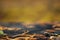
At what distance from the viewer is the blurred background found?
1.87 metres

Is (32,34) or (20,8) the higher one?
(20,8)

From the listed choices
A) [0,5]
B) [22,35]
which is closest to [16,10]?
[0,5]

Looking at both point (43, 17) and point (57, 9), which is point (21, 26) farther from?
point (57, 9)

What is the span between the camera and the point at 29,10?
74.4 inches

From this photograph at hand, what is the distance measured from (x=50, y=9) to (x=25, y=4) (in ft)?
1.39

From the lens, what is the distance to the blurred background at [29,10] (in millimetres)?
1868

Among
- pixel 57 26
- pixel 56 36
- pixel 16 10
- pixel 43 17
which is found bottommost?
pixel 56 36

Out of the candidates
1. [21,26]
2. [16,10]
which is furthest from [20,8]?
[21,26]

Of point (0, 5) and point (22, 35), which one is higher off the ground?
point (0, 5)

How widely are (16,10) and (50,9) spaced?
56 cm

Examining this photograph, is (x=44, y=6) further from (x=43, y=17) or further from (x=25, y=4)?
(x=25, y=4)

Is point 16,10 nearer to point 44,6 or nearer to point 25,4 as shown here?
point 25,4

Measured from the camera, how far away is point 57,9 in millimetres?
1868

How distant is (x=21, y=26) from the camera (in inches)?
73.6
